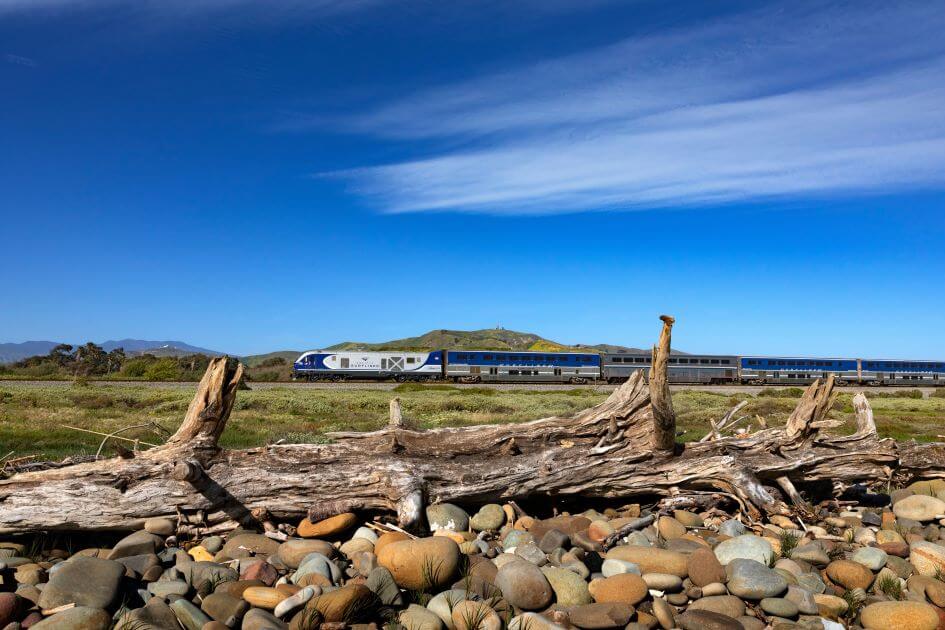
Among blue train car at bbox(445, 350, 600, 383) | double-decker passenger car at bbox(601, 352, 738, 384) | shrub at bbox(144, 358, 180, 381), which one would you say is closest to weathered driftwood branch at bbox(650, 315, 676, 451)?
blue train car at bbox(445, 350, 600, 383)

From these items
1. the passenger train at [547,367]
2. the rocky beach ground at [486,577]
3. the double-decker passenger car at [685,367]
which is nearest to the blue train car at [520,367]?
the passenger train at [547,367]

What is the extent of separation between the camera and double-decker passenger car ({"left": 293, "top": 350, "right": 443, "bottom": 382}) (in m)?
57.7

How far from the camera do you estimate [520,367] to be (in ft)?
195

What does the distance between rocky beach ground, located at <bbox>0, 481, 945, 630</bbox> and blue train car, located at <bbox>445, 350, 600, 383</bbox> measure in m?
50.0

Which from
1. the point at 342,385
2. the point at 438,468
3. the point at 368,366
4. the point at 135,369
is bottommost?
the point at 342,385

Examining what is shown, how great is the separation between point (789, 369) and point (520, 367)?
2686cm

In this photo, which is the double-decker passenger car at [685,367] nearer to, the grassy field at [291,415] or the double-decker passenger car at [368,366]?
the double-decker passenger car at [368,366]

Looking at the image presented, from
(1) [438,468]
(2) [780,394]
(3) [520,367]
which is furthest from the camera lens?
(3) [520,367]

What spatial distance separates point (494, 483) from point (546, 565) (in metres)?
1.62

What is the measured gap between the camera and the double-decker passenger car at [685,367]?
6012 centimetres

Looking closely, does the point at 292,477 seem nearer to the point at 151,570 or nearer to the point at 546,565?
the point at 151,570

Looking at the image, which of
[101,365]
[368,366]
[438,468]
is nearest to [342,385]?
[368,366]

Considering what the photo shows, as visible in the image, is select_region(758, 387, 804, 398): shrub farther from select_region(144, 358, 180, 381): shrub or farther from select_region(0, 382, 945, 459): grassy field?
select_region(144, 358, 180, 381): shrub

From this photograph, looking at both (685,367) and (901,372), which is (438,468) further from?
(901,372)
